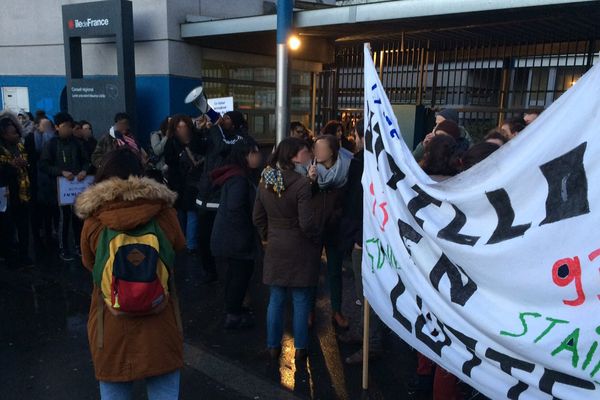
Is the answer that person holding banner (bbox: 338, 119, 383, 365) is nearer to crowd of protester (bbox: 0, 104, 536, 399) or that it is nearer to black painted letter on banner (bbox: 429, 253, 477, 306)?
crowd of protester (bbox: 0, 104, 536, 399)

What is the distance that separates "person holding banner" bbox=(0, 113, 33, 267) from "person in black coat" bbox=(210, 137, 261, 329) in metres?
2.97

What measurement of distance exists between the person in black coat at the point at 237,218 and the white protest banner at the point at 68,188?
2.76 meters

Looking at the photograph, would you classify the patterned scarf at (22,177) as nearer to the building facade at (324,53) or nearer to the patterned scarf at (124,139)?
the patterned scarf at (124,139)

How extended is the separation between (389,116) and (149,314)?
1738 millimetres

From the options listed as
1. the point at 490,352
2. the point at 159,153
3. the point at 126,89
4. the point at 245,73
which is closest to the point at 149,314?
the point at 490,352

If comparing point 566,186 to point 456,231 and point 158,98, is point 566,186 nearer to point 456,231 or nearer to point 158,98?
point 456,231

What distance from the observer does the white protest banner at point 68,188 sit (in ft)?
21.0

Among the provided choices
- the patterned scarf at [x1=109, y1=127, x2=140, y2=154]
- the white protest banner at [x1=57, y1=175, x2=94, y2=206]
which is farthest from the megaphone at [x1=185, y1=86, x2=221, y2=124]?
the white protest banner at [x1=57, y1=175, x2=94, y2=206]

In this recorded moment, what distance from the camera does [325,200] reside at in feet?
13.6

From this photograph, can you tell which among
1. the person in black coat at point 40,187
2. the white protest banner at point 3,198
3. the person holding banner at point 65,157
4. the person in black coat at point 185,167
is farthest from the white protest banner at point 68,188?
the person in black coat at point 185,167

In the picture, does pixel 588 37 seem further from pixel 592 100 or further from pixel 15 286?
pixel 15 286

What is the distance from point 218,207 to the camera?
16.5 feet

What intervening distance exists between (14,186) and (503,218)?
18.7ft

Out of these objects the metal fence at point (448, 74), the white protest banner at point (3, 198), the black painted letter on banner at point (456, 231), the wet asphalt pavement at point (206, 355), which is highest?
the metal fence at point (448, 74)
